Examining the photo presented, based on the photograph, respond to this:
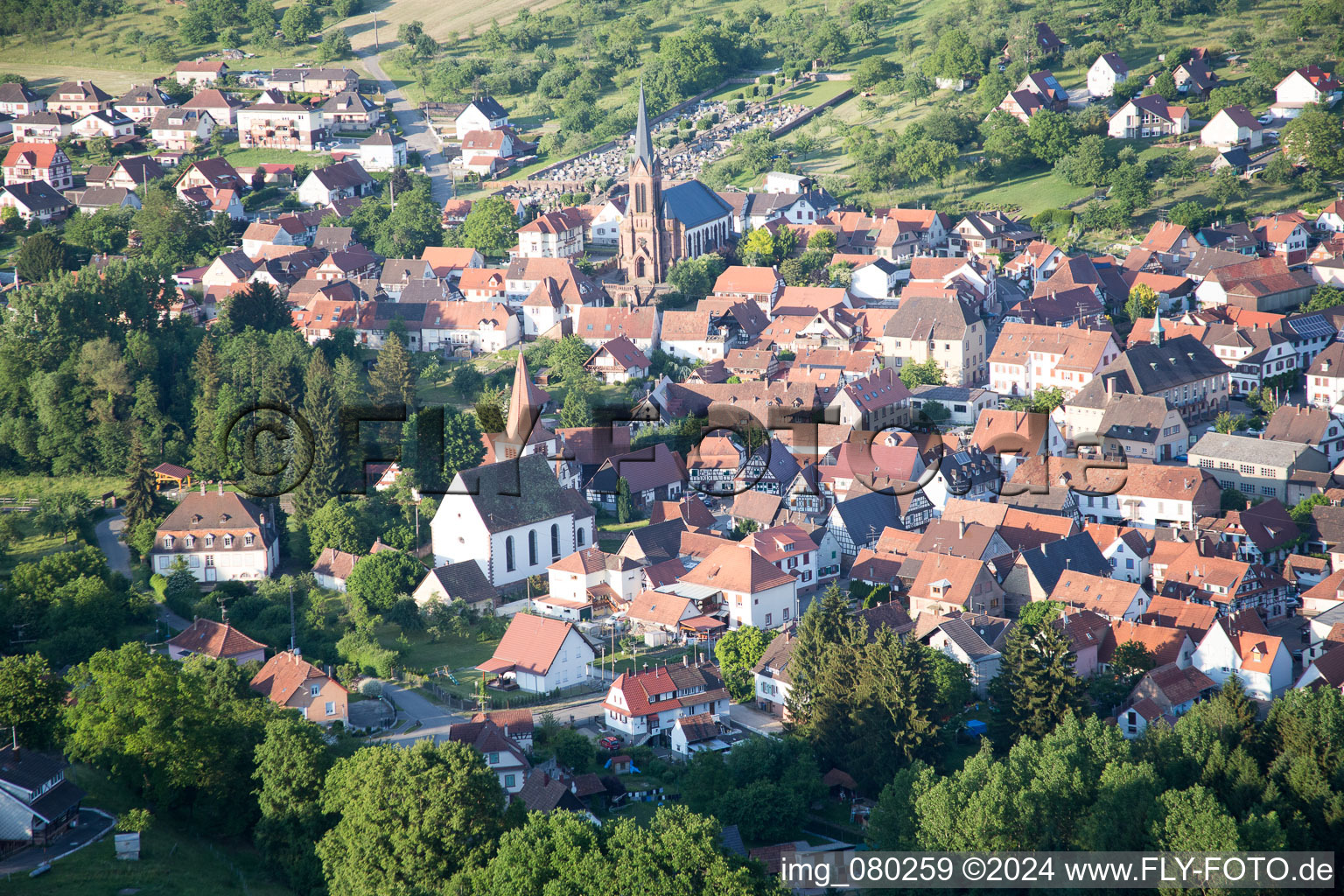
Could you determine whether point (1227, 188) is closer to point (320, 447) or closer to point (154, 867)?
point (320, 447)

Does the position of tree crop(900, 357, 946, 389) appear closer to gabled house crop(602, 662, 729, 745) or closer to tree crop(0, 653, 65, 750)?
gabled house crop(602, 662, 729, 745)

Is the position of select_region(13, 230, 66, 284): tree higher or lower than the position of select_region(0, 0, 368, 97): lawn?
lower

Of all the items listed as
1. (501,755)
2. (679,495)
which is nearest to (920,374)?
(679,495)

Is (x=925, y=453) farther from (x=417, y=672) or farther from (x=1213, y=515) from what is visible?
(x=417, y=672)

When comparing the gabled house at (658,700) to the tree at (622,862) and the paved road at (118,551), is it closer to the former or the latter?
the tree at (622,862)

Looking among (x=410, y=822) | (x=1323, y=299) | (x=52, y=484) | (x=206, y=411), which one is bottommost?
(x=1323, y=299)

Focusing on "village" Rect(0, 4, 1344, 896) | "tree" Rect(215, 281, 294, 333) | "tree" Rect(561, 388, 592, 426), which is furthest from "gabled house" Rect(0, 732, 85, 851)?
"tree" Rect(215, 281, 294, 333)
